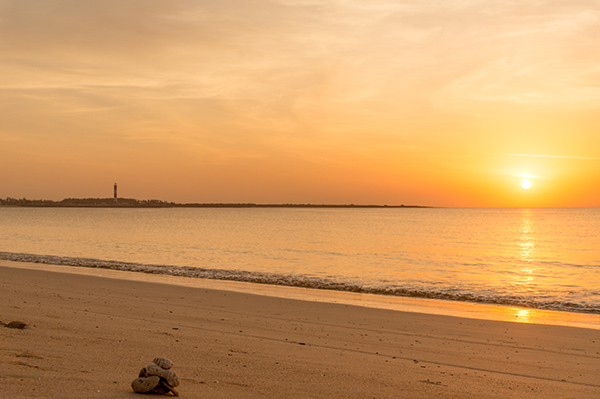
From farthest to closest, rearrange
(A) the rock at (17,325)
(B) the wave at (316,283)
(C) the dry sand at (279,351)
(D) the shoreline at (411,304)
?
(B) the wave at (316,283)
(D) the shoreline at (411,304)
(A) the rock at (17,325)
(C) the dry sand at (279,351)

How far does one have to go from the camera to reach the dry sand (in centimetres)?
701

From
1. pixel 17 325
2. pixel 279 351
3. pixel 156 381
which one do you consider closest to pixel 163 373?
pixel 156 381

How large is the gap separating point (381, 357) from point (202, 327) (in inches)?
160

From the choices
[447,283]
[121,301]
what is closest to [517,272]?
[447,283]

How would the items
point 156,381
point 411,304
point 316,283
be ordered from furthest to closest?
point 316,283, point 411,304, point 156,381

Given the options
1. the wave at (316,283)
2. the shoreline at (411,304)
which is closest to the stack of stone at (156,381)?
the shoreline at (411,304)

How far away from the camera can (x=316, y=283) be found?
24641mm

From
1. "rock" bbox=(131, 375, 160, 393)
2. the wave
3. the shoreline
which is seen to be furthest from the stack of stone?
the wave

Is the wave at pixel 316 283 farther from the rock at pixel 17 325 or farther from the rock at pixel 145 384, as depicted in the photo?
the rock at pixel 145 384

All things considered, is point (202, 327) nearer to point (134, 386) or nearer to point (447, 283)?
point (134, 386)

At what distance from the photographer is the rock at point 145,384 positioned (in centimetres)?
608

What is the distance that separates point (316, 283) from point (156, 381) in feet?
61.7

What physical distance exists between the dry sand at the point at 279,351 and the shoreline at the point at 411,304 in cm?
197

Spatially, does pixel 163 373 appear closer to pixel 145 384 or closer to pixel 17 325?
pixel 145 384
